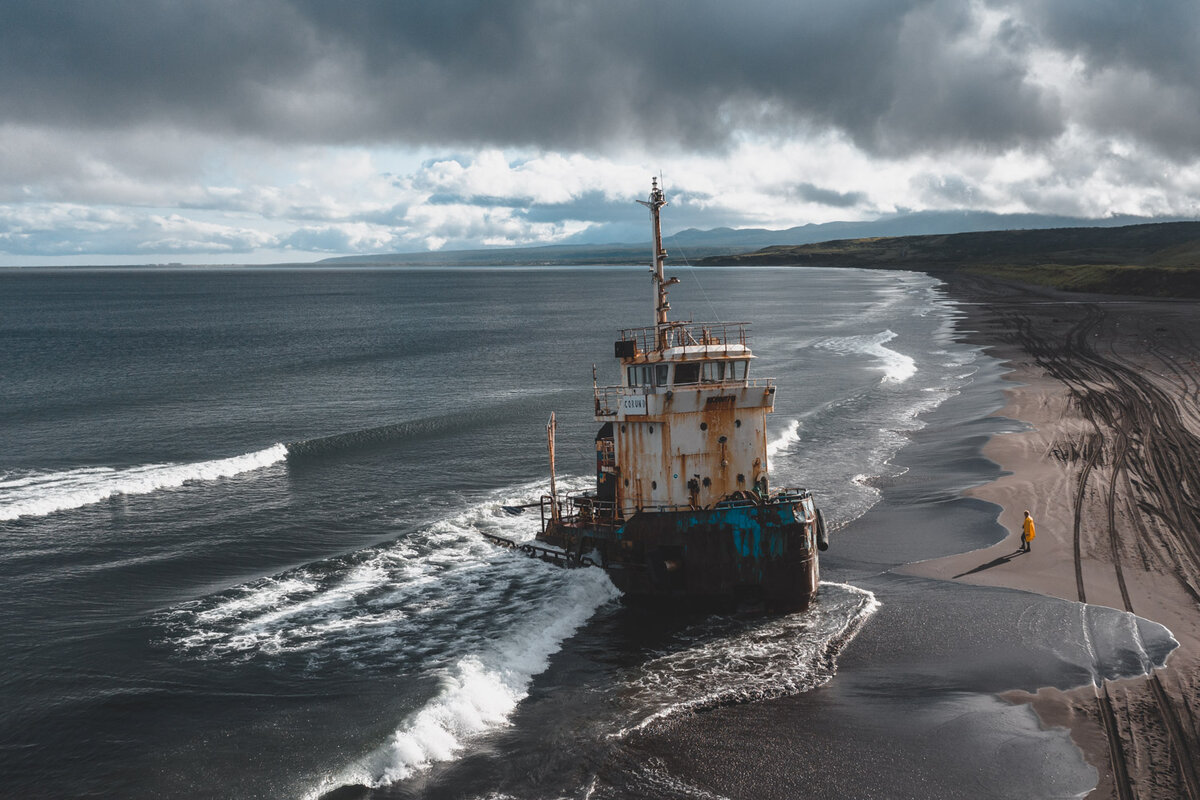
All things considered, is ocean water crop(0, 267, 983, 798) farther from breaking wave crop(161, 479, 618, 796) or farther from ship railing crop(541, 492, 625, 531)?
ship railing crop(541, 492, 625, 531)

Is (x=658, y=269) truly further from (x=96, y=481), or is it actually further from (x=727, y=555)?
(x=96, y=481)

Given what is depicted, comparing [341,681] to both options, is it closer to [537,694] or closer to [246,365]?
[537,694]

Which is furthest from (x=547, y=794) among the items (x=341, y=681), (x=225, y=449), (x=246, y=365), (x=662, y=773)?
(x=246, y=365)

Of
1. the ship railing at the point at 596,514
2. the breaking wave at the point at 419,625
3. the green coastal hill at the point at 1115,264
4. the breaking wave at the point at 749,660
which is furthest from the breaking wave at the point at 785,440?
the green coastal hill at the point at 1115,264

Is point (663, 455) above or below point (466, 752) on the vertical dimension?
above

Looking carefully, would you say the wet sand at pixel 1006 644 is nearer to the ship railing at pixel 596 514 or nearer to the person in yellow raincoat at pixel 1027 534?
the person in yellow raincoat at pixel 1027 534

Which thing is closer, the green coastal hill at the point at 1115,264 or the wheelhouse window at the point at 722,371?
the wheelhouse window at the point at 722,371
